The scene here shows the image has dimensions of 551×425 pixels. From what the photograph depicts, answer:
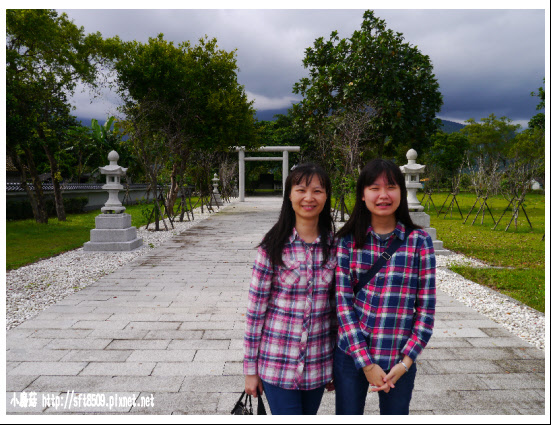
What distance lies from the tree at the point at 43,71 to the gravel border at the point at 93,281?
4880 mm

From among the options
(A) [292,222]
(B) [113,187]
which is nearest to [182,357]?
(A) [292,222]

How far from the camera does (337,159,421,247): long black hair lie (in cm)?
168

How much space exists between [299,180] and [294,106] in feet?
48.6

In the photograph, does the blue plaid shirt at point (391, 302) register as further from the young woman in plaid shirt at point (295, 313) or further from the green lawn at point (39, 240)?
→ the green lawn at point (39, 240)

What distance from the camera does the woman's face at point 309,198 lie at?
172cm

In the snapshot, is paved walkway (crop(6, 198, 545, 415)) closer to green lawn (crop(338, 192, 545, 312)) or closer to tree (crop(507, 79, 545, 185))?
green lawn (crop(338, 192, 545, 312))

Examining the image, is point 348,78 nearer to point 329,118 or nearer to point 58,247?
point 329,118

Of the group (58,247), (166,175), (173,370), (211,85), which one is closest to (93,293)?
(173,370)

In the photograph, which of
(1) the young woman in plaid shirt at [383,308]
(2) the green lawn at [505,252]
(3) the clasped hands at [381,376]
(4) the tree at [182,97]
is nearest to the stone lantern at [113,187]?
(4) the tree at [182,97]

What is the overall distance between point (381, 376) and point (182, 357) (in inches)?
80.1

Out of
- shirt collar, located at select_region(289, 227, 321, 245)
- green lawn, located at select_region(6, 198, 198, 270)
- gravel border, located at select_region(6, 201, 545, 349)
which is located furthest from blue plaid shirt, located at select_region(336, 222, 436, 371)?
green lawn, located at select_region(6, 198, 198, 270)

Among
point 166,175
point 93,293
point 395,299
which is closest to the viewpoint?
point 395,299

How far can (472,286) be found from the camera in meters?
5.45

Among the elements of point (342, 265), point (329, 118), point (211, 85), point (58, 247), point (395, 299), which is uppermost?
point (211, 85)
